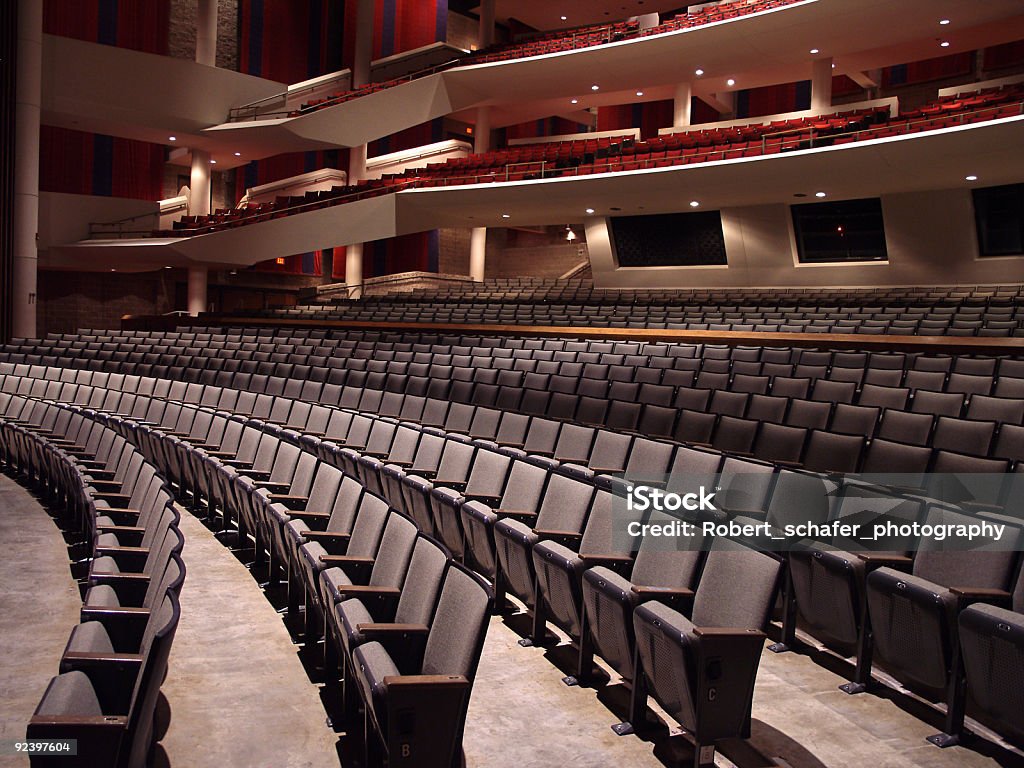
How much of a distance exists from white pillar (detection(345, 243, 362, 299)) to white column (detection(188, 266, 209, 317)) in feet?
5.46

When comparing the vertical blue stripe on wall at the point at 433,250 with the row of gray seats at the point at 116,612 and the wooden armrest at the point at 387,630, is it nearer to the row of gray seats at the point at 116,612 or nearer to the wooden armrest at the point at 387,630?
the row of gray seats at the point at 116,612

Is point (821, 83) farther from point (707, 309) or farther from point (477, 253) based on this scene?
point (477, 253)

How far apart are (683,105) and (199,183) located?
5.50 m

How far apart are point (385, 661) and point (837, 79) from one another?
10387mm

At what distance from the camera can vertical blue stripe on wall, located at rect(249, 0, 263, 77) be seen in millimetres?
9961

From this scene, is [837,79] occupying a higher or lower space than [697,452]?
higher

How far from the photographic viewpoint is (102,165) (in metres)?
9.11

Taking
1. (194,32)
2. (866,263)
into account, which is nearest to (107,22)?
(194,32)

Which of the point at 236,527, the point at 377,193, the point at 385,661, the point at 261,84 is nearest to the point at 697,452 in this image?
the point at 385,661

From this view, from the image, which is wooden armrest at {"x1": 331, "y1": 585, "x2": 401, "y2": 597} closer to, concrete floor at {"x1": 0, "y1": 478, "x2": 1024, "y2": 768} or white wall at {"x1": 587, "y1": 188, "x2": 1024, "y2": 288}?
concrete floor at {"x1": 0, "y1": 478, "x2": 1024, "y2": 768}

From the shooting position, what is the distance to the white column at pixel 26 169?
7.05 metres

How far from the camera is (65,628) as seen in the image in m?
1.73

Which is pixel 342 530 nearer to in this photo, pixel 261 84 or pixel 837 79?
pixel 261 84

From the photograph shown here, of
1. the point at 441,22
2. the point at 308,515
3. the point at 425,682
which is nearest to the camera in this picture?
the point at 425,682
